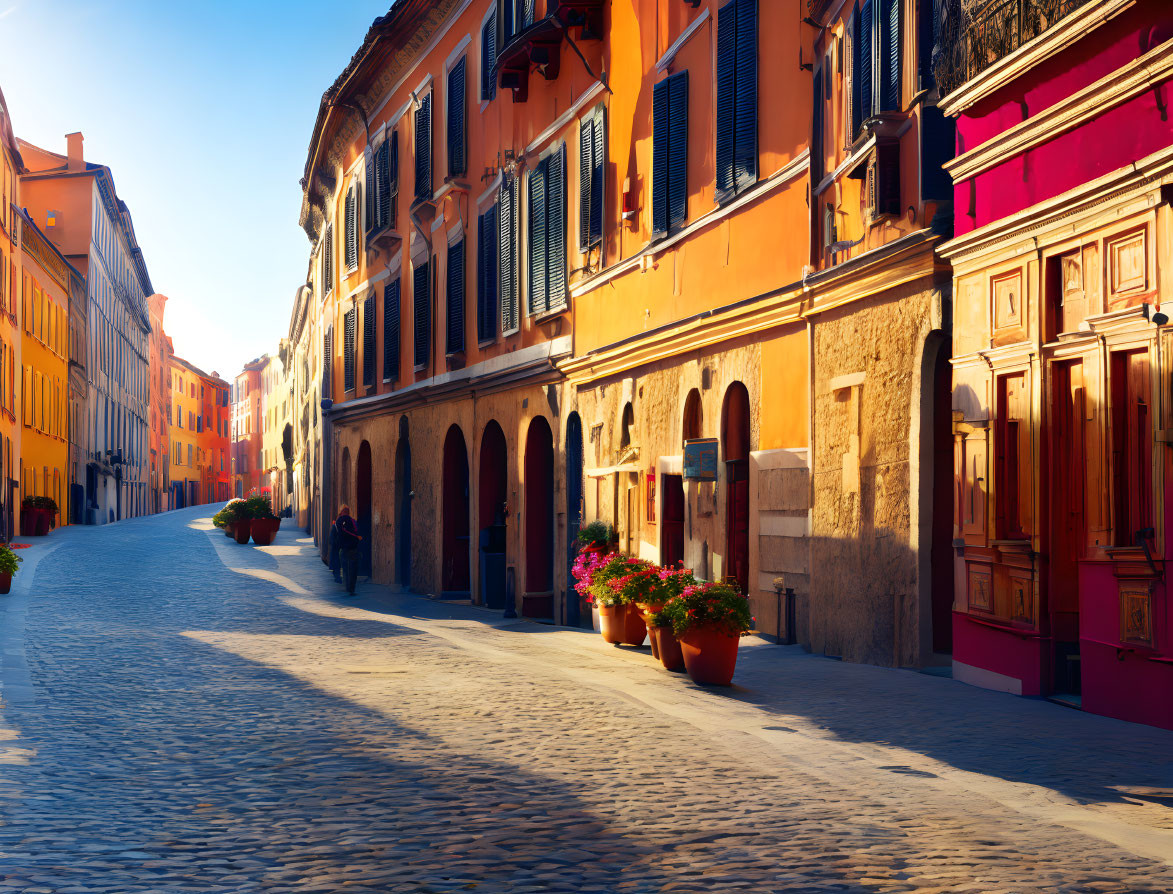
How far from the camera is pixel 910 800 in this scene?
705 cm

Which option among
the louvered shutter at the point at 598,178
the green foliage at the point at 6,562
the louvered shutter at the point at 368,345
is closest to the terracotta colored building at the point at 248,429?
the louvered shutter at the point at 368,345

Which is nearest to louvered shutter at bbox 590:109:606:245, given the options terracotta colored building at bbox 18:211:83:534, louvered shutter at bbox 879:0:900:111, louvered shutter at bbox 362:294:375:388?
louvered shutter at bbox 879:0:900:111

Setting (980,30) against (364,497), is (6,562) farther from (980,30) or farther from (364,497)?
(980,30)

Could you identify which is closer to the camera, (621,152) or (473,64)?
(621,152)

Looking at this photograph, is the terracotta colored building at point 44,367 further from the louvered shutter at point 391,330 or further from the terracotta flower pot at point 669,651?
the terracotta flower pot at point 669,651

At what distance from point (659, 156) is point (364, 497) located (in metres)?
17.9

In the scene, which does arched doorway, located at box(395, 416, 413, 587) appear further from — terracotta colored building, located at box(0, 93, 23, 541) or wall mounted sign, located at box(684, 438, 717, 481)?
terracotta colored building, located at box(0, 93, 23, 541)

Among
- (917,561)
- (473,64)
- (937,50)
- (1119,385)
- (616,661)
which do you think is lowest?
(616,661)

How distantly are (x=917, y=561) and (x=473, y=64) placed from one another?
53.8ft

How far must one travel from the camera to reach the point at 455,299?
26.1 metres

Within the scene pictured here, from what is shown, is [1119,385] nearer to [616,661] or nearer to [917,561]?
[917,561]

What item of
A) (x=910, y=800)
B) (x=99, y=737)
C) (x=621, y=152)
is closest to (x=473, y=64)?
(x=621, y=152)

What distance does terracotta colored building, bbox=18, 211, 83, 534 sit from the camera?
4481 cm

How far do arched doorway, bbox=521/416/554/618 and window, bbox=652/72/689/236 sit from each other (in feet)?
17.7
